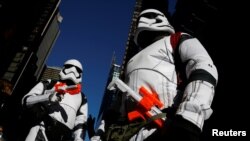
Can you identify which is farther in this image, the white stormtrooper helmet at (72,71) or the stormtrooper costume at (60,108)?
the white stormtrooper helmet at (72,71)

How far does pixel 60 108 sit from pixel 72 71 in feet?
3.04

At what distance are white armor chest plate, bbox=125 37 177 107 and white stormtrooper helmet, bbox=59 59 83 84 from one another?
109 inches

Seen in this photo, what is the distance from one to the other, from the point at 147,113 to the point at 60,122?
2761 millimetres

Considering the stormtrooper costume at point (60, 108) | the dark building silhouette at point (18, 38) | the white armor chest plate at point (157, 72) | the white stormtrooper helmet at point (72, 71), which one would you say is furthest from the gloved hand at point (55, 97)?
the dark building silhouette at point (18, 38)

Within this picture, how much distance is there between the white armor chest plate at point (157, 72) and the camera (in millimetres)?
2287

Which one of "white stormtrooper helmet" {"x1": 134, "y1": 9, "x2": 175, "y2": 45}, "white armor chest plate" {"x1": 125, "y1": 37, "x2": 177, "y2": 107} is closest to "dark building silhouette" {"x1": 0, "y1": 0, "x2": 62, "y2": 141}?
"white stormtrooper helmet" {"x1": 134, "y1": 9, "x2": 175, "y2": 45}

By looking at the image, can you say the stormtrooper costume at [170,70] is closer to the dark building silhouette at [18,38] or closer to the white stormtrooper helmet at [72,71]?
the white stormtrooper helmet at [72,71]

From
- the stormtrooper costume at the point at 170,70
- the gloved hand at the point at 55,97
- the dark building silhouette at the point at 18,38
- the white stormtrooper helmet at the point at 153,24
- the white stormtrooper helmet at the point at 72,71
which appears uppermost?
the dark building silhouette at the point at 18,38

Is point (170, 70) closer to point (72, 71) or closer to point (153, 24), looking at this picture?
point (153, 24)

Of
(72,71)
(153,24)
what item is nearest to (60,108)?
(72,71)

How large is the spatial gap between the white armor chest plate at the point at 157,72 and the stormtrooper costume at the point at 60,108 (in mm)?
2266

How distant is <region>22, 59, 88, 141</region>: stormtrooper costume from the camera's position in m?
4.37

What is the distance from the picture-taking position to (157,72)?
7.82 feet

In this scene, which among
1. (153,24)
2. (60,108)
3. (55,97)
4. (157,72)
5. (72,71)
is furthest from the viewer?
(72,71)
